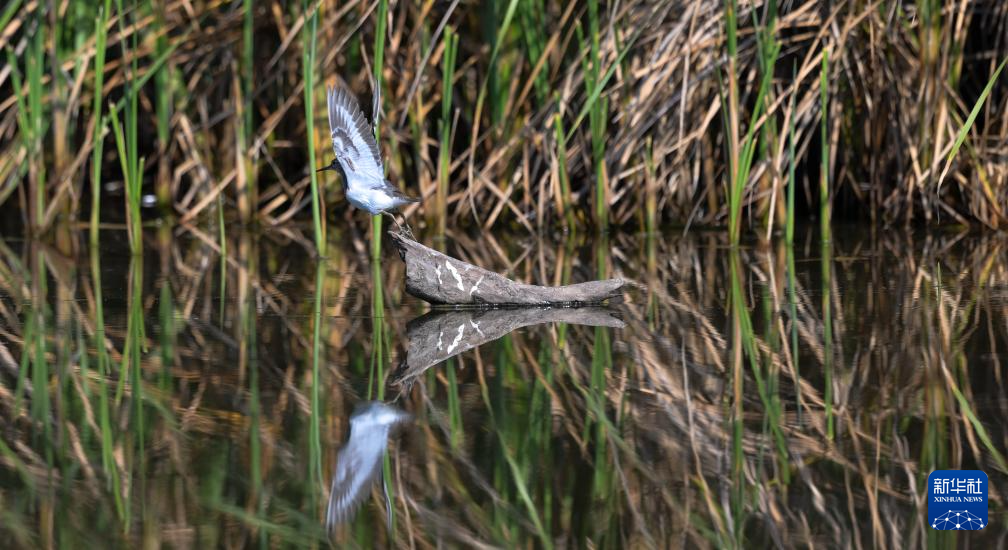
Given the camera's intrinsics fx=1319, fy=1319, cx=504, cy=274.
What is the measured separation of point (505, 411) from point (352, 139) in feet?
5.15

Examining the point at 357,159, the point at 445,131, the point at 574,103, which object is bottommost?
the point at 357,159

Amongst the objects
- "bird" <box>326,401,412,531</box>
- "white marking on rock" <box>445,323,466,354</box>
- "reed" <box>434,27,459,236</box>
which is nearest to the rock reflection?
"white marking on rock" <box>445,323,466,354</box>

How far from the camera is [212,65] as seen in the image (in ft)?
19.3

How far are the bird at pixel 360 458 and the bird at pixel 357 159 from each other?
130 centimetres

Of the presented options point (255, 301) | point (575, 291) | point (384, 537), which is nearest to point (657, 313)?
point (575, 291)

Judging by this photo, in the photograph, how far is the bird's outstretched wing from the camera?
3793 mm

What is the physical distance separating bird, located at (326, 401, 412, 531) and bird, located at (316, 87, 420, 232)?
1.30 metres

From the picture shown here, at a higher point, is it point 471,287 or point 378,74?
point 378,74

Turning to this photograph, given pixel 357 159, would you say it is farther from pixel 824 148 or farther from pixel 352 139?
pixel 824 148

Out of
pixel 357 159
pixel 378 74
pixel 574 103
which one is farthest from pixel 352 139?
pixel 574 103

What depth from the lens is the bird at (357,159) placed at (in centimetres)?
376

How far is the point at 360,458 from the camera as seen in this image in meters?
2.17

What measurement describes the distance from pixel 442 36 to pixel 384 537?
3.88 m

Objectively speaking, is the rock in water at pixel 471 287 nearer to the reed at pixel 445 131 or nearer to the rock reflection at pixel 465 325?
the rock reflection at pixel 465 325
